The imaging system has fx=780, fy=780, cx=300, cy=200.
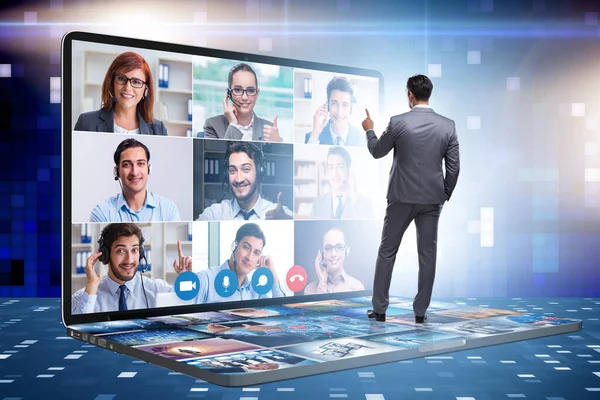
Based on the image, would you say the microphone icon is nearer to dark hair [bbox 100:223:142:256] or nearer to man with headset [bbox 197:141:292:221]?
man with headset [bbox 197:141:292:221]

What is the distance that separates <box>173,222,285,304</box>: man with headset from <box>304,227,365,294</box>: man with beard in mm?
494

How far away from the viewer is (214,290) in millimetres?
6316

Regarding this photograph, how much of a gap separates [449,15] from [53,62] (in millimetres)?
4145

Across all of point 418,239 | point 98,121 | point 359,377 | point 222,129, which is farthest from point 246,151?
point 359,377

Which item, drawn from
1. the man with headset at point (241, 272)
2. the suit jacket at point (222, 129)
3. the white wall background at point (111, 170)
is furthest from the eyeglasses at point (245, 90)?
the man with headset at point (241, 272)

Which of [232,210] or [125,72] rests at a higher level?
[125,72]

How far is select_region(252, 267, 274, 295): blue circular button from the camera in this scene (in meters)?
6.57

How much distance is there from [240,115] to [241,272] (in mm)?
1304

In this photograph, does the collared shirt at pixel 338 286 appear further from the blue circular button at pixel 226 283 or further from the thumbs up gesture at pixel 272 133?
the thumbs up gesture at pixel 272 133

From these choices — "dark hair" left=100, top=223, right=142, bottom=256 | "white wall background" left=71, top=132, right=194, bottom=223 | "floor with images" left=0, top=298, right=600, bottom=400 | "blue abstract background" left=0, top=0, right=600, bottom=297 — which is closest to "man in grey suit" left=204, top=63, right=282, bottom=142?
"white wall background" left=71, top=132, right=194, bottom=223

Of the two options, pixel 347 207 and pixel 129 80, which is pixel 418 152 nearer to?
pixel 347 207

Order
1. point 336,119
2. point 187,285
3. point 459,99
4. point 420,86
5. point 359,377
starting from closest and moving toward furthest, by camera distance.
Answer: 1. point 359,377
2. point 420,86
3. point 187,285
4. point 336,119
5. point 459,99

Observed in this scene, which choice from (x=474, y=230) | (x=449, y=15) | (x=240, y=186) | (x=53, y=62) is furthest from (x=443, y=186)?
(x=53, y=62)

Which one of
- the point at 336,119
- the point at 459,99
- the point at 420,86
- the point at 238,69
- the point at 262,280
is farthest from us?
the point at 459,99
